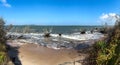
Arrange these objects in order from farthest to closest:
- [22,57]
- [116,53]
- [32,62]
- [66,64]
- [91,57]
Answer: [22,57]
[32,62]
[66,64]
[91,57]
[116,53]

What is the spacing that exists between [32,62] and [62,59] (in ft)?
6.31

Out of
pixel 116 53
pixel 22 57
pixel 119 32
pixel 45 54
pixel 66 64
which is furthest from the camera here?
pixel 45 54

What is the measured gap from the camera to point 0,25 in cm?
1917

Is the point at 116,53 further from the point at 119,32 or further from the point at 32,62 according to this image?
the point at 32,62

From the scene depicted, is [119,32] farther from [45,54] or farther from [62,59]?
[45,54]

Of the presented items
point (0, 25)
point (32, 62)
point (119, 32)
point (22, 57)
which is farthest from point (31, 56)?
point (119, 32)

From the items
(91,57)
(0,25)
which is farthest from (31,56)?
(91,57)

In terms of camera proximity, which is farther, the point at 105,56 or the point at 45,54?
the point at 45,54

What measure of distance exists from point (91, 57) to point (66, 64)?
6.31ft

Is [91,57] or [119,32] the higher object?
[119,32]

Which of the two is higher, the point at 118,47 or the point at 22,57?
the point at 118,47

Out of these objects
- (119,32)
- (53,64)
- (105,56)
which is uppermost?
(119,32)

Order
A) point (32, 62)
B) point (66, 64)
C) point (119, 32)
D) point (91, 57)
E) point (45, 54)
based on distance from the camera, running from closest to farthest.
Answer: point (119, 32), point (91, 57), point (66, 64), point (32, 62), point (45, 54)

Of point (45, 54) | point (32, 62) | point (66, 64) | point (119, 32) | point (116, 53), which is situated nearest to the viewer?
point (116, 53)
